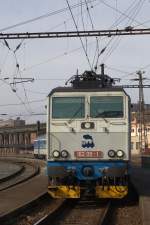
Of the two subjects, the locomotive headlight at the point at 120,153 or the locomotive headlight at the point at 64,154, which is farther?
the locomotive headlight at the point at 64,154

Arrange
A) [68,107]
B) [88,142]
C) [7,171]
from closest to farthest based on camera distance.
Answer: [88,142] → [68,107] → [7,171]

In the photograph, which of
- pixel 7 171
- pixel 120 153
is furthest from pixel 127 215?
pixel 7 171

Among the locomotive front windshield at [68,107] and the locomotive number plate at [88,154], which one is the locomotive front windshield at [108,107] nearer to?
the locomotive front windshield at [68,107]

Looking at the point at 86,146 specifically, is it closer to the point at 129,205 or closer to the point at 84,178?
the point at 84,178

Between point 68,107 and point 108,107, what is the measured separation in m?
1.16

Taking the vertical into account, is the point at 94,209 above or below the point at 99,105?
below

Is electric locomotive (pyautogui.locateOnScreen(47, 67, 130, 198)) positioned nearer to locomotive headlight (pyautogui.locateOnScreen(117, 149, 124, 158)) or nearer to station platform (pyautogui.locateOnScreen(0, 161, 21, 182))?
locomotive headlight (pyautogui.locateOnScreen(117, 149, 124, 158))

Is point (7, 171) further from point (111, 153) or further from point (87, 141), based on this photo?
point (111, 153)

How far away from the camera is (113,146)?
16.5 metres

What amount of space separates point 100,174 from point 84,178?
1.53ft

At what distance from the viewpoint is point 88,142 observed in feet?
54.7

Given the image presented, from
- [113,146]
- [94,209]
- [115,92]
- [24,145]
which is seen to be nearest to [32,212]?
[94,209]

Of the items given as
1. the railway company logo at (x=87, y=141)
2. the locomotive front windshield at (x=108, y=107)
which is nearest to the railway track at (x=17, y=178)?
the railway company logo at (x=87, y=141)

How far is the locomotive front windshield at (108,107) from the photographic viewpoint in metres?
16.8
